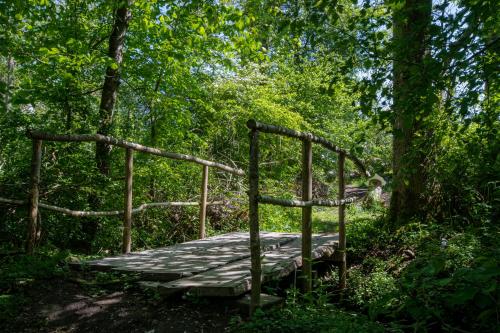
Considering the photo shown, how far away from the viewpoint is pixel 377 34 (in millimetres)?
3410

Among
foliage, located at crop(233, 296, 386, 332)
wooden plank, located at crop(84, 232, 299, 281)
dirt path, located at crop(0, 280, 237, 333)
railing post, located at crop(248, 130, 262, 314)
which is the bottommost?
dirt path, located at crop(0, 280, 237, 333)

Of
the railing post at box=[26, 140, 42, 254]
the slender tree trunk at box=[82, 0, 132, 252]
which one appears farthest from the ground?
the slender tree trunk at box=[82, 0, 132, 252]

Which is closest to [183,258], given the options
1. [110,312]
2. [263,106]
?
[110,312]

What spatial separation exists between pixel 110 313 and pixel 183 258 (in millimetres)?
1470

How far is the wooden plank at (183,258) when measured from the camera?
4.12 metres

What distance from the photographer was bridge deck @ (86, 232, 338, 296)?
3.59 meters

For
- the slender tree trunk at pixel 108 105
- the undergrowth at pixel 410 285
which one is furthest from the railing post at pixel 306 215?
the slender tree trunk at pixel 108 105

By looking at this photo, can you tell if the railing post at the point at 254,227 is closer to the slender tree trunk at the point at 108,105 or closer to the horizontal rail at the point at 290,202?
the horizontal rail at the point at 290,202

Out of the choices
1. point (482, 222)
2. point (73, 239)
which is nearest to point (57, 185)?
point (73, 239)

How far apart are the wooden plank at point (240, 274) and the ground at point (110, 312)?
139mm

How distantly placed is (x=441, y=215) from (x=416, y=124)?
4.70ft

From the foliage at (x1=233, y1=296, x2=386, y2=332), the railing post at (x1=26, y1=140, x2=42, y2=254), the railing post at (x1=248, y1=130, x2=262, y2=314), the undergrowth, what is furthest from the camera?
the railing post at (x1=26, y1=140, x2=42, y2=254)

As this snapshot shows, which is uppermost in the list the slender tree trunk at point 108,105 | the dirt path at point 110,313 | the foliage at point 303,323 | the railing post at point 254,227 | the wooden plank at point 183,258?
the slender tree trunk at point 108,105

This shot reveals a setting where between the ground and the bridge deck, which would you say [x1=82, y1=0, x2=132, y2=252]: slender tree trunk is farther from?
the ground
